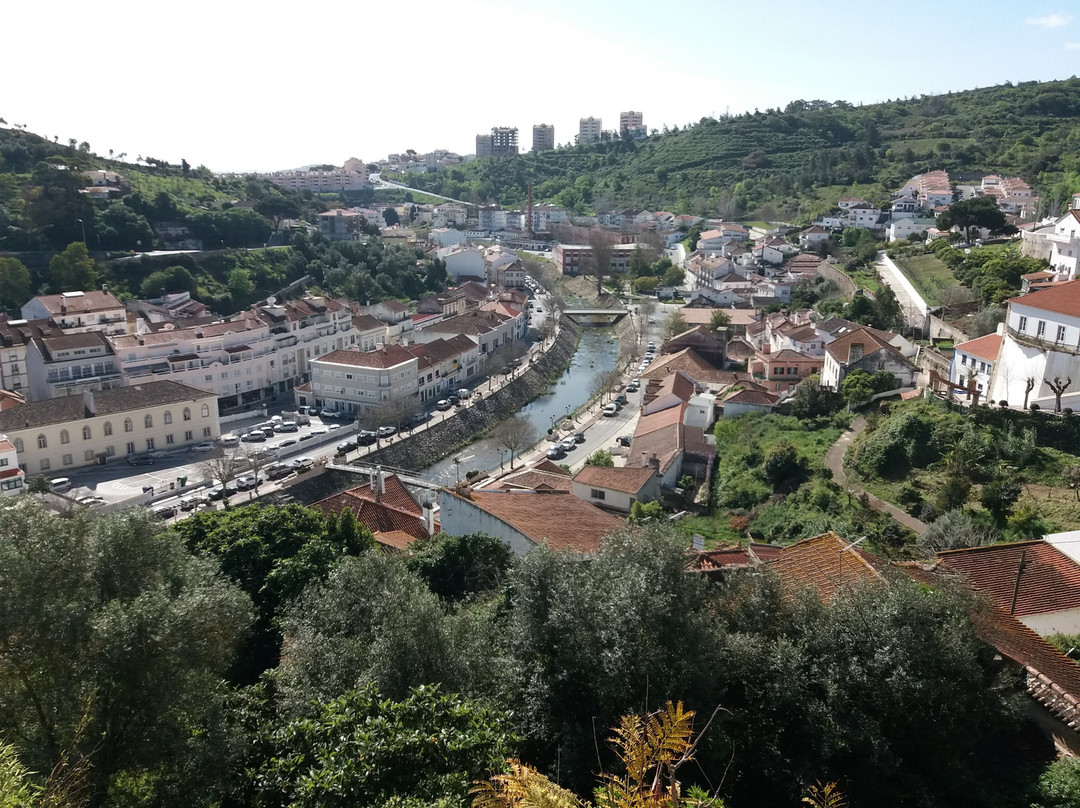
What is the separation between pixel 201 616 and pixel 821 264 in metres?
37.2

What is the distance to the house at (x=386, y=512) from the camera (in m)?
14.7

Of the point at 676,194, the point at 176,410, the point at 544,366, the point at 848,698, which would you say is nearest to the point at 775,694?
the point at 848,698

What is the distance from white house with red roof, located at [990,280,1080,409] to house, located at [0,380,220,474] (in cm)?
2159

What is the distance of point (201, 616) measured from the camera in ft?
20.3

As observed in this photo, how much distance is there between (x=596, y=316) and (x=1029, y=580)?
3808 centimetres

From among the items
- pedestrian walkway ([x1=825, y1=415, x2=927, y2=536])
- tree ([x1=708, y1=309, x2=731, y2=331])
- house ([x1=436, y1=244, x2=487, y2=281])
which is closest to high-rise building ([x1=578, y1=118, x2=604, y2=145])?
house ([x1=436, y1=244, x2=487, y2=281])

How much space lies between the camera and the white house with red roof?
15.5 meters

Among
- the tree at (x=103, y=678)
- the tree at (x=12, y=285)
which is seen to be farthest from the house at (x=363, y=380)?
the tree at (x=103, y=678)

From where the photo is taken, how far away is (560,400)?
1265 inches

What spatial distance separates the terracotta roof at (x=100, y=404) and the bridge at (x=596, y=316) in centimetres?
2509

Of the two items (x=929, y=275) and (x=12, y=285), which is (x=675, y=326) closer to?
(x=929, y=275)

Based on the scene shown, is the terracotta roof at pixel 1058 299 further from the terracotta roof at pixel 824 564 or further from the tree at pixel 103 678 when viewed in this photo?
the tree at pixel 103 678

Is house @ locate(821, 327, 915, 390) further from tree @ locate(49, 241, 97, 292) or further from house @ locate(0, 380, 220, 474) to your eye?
tree @ locate(49, 241, 97, 292)

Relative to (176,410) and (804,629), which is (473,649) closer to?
(804,629)
